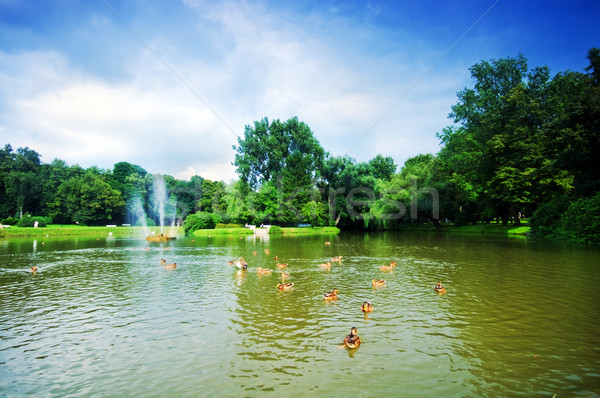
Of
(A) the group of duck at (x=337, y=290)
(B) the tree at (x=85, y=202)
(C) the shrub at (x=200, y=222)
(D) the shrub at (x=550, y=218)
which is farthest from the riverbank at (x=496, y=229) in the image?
(B) the tree at (x=85, y=202)

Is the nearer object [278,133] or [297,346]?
[297,346]

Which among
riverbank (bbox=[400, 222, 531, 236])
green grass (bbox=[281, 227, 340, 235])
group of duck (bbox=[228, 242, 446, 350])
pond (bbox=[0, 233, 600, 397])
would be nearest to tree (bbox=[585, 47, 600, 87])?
riverbank (bbox=[400, 222, 531, 236])

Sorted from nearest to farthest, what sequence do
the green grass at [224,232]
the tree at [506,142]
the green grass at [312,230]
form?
the tree at [506,142]
the green grass at [224,232]
the green grass at [312,230]

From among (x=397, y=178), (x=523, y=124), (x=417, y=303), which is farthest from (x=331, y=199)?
(x=417, y=303)

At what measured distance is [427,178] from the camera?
6456cm

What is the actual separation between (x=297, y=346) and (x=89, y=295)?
10.7 m

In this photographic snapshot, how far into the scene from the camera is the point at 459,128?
219 ft

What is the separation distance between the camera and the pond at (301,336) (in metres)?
6.82

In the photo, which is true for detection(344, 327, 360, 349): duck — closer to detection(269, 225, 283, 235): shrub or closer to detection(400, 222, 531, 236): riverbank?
detection(400, 222, 531, 236): riverbank

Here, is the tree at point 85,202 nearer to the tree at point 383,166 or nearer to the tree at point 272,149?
the tree at point 272,149

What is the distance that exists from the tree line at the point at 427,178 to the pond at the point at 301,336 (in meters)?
24.3

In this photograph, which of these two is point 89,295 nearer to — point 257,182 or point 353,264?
point 353,264

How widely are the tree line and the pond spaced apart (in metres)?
24.3

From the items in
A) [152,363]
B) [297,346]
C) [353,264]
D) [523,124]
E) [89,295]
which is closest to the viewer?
[152,363]
